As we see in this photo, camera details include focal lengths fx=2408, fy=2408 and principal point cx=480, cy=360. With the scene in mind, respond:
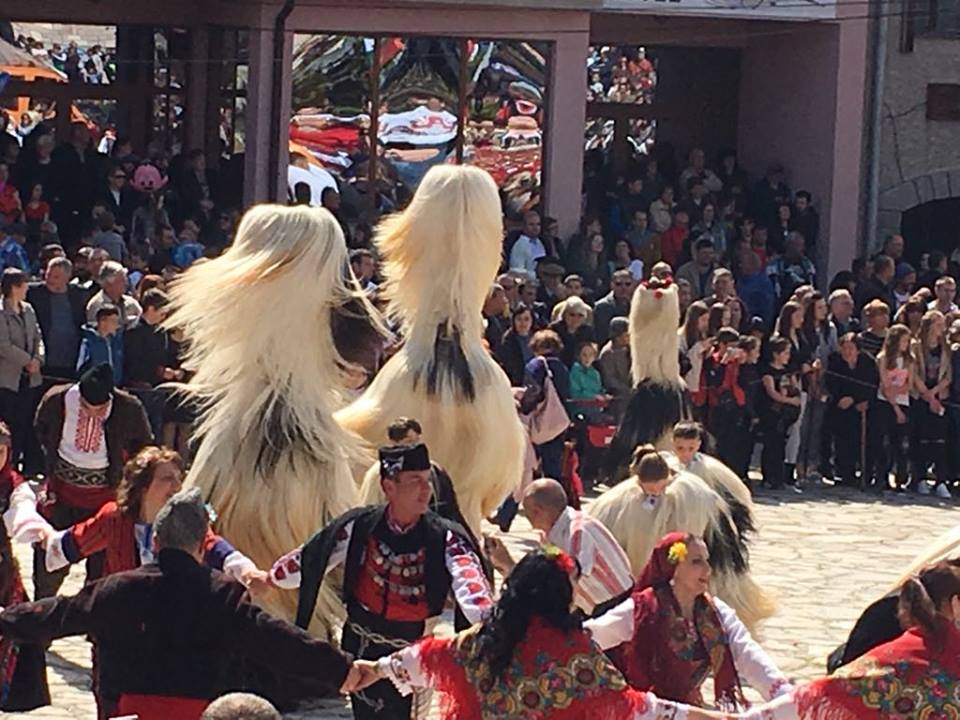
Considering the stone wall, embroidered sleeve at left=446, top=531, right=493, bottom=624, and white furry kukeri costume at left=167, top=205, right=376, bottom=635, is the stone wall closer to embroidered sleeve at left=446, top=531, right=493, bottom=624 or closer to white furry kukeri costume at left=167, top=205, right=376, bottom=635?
white furry kukeri costume at left=167, top=205, right=376, bottom=635

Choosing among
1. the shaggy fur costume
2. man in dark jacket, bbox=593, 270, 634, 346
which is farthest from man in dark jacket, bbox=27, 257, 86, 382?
the shaggy fur costume

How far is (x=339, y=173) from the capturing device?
24625 mm

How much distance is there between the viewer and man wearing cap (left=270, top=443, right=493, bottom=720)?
8281 millimetres

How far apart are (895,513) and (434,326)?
28.3 ft

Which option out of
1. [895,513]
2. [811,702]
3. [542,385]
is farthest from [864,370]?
[811,702]

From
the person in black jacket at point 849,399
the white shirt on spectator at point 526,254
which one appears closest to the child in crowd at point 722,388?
the person in black jacket at point 849,399

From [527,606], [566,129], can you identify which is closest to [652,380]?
[527,606]

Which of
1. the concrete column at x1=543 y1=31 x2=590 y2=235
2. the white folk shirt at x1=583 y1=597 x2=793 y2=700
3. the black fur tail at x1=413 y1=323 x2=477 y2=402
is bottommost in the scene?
the white folk shirt at x1=583 y1=597 x2=793 y2=700

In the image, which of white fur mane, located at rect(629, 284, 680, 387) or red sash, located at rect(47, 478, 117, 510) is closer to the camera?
red sash, located at rect(47, 478, 117, 510)

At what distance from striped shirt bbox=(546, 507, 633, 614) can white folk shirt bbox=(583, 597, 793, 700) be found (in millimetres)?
1510

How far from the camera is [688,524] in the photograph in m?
11.3

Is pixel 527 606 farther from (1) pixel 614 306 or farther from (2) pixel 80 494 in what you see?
(1) pixel 614 306

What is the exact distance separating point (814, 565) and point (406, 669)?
8848 millimetres

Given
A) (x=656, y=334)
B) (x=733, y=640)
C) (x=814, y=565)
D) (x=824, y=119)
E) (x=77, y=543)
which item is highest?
(x=824, y=119)
